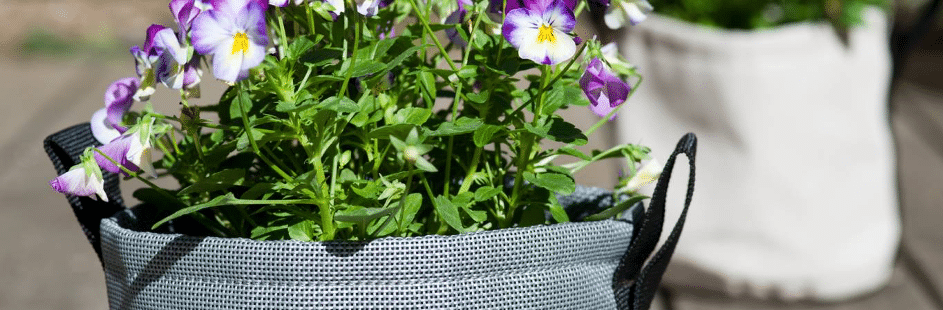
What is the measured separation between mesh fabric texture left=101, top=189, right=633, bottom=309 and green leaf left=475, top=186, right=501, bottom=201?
0.06 meters

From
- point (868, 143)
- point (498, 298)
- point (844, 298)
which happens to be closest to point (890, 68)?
point (868, 143)

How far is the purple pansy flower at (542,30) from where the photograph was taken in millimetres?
640

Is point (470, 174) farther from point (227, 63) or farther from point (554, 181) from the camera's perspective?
point (227, 63)

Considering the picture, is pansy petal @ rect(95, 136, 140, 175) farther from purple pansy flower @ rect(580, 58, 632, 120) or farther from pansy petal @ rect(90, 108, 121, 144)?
purple pansy flower @ rect(580, 58, 632, 120)

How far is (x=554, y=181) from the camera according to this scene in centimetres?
71

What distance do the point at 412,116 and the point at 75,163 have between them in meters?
0.27

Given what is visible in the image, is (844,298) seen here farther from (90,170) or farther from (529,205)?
(90,170)

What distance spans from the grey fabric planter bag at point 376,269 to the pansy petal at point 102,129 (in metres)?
0.08

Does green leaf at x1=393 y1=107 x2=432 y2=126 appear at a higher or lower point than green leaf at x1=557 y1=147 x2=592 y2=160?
higher

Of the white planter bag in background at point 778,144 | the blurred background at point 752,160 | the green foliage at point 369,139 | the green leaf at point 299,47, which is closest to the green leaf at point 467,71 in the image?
the green foliage at point 369,139

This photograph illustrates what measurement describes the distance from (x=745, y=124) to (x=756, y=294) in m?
0.32

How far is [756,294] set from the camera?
174cm

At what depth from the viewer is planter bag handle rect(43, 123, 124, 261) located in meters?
0.75

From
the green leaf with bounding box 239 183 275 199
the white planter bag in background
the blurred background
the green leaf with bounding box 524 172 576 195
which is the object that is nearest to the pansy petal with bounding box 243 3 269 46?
the green leaf with bounding box 239 183 275 199
